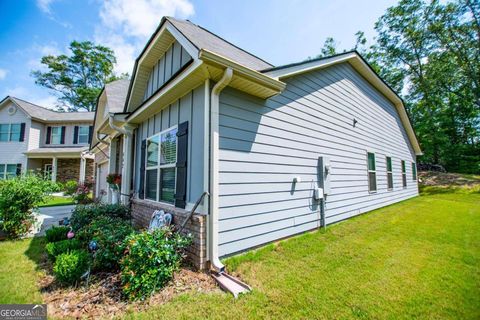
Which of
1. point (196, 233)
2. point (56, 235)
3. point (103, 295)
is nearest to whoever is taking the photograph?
point (103, 295)

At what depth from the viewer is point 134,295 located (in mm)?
2486

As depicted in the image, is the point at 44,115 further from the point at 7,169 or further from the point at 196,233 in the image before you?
the point at 196,233

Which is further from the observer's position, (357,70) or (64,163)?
(64,163)

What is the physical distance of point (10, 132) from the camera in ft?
51.9

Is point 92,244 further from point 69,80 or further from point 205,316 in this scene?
point 69,80

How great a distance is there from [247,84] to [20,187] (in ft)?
19.7

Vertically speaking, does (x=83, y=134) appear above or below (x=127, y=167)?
above

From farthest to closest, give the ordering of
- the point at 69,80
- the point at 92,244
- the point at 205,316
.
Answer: the point at 69,80 → the point at 92,244 → the point at 205,316

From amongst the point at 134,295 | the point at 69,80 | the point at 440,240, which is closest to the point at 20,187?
the point at 134,295

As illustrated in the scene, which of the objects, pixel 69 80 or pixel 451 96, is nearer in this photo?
pixel 451 96

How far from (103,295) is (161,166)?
2.62 m

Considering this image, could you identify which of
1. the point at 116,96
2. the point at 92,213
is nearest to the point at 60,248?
the point at 92,213

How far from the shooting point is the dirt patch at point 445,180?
13443 millimetres

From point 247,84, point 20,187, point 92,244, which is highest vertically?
point 247,84
